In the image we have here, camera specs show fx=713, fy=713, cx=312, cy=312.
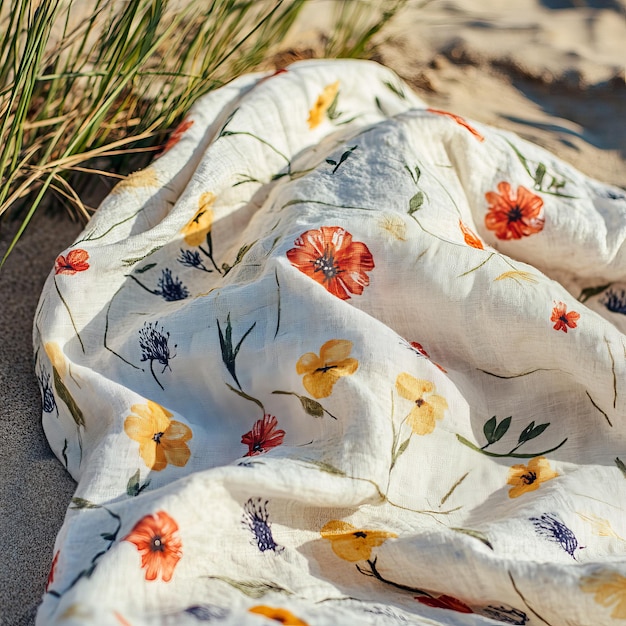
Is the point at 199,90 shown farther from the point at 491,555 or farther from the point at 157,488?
the point at 491,555

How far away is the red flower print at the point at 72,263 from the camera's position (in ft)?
3.00

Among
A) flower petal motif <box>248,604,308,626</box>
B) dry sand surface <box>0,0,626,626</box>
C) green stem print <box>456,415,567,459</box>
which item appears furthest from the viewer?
dry sand surface <box>0,0,626,626</box>

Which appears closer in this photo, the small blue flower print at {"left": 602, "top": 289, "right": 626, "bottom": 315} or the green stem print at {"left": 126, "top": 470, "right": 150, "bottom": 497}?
the green stem print at {"left": 126, "top": 470, "right": 150, "bottom": 497}

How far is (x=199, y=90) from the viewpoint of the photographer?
48.6 inches

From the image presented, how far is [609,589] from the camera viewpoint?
632 mm

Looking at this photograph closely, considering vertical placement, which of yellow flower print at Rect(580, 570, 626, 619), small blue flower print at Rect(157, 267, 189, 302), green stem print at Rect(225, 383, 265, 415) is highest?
yellow flower print at Rect(580, 570, 626, 619)

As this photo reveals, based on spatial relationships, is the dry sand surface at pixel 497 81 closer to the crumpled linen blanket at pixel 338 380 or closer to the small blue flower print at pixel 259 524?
the crumpled linen blanket at pixel 338 380

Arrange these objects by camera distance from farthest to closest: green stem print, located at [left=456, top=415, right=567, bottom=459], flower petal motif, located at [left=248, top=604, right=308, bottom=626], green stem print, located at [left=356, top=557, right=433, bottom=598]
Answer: green stem print, located at [left=456, top=415, right=567, bottom=459]
green stem print, located at [left=356, top=557, right=433, bottom=598]
flower petal motif, located at [left=248, top=604, right=308, bottom=626]

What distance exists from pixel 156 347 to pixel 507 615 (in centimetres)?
48

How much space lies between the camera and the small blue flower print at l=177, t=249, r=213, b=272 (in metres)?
0.99

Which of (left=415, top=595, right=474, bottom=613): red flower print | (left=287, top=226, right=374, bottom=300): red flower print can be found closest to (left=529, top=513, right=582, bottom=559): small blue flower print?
(left=415, top=595, right=474, bottom=613): red flower print

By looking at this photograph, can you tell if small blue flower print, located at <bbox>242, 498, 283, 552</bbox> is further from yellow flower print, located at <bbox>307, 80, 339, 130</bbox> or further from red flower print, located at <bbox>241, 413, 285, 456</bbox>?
yellow flower print, located at <bbox>307, 80, 339, 130</bbox>

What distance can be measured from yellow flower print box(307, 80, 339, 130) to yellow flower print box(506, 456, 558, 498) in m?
0.64

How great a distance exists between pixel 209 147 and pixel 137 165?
0.27 m
